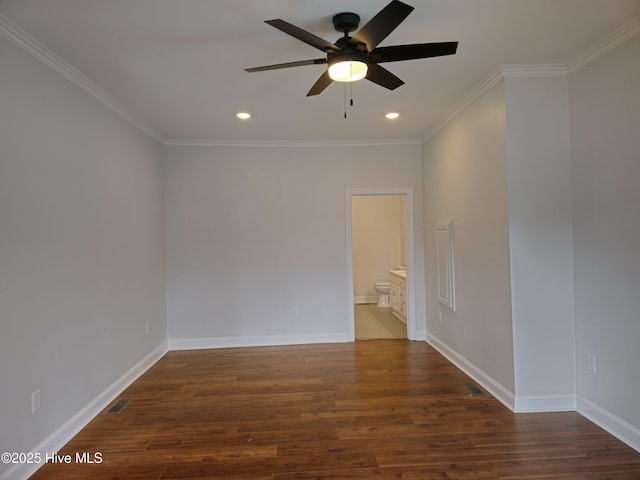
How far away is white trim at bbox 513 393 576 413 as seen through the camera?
2648 millimetres

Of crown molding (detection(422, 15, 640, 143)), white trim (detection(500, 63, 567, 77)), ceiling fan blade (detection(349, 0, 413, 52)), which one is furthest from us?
white trim (detection(500, 63, 567, 77))

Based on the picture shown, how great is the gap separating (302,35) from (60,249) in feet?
6.96

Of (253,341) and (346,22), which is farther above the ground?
(346,22)

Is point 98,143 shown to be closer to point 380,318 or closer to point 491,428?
point 491,428

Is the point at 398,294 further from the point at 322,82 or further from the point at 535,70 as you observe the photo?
the point at 322,82

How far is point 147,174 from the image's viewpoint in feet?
12.7

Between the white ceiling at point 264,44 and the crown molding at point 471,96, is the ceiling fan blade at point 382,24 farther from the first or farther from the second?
the crown molding at point 471,96

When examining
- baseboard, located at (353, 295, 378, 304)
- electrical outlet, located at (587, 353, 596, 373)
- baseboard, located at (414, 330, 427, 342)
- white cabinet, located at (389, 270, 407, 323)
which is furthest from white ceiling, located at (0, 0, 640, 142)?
baseboard, located at (353, 295, 378, 304)

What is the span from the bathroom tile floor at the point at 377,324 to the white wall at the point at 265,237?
465 mm

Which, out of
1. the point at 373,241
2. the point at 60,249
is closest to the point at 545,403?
the point at 60,249

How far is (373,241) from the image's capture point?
7.51m

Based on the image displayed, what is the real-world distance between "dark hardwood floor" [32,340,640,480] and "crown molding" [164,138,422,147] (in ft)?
8.87

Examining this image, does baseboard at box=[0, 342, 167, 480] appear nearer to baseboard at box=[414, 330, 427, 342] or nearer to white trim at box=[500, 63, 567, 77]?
baseboard at box=[414, 330, 427, 342]

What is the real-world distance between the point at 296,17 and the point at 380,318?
4834 mm
